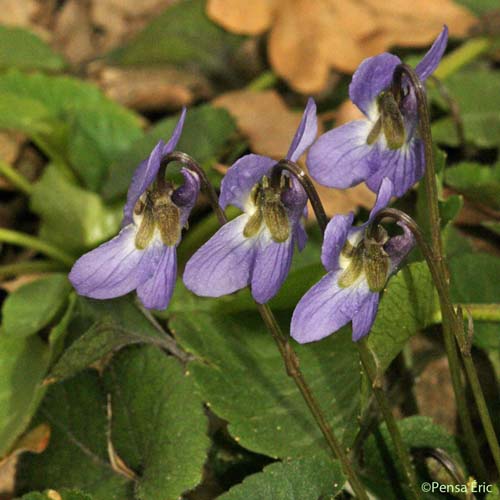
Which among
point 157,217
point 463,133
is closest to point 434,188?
point 157,217

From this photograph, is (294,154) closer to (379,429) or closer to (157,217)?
(157,217)

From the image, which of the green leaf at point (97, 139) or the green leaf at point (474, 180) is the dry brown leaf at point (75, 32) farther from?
the green leaf at point (474, 180)

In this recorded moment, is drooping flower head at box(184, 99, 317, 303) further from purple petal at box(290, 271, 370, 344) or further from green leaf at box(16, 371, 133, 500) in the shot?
green leaf at box(16, 371, 133, 500)

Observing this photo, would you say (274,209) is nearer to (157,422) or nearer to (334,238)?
(334,238)

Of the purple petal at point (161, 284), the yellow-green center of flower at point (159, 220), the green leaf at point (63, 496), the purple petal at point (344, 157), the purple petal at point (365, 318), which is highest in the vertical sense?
the purple petal at point (344, 157)

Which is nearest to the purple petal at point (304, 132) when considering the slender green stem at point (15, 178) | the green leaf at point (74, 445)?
the green leaf at point (74, 445)

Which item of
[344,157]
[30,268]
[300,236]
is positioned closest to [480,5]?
[30,268]

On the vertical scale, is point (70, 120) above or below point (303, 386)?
below
